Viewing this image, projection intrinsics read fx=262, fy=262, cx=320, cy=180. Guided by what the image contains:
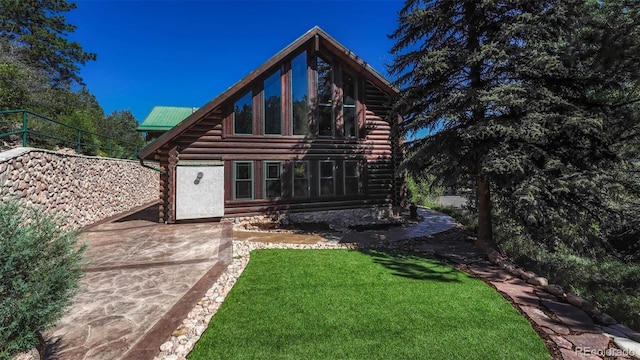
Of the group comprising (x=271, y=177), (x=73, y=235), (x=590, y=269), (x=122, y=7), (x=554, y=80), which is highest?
(x=122, y=7)

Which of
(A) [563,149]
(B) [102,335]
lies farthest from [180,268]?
(A) [563,149]

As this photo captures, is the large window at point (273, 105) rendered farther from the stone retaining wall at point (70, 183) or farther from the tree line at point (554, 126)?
the stone retaining wall at point (70, 183)

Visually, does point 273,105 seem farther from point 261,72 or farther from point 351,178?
point 351,178

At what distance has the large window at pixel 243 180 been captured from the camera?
10836 mm

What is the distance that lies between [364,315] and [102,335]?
349cm

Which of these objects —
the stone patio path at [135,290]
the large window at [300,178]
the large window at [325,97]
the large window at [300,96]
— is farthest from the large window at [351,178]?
the stone patio path at [135,290]

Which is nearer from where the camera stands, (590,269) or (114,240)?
(590,269)

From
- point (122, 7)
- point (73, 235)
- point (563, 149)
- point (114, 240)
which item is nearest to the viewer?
point (73, 235)

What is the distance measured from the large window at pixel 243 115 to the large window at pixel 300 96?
6.02 ft

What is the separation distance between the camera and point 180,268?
5.59 meters

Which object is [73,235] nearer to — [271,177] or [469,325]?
[469,325]

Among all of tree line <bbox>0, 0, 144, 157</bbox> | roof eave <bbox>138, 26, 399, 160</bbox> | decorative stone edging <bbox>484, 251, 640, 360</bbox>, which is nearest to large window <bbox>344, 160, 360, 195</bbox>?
roof eave <bbox>138, 26, 399, 160</bbox>

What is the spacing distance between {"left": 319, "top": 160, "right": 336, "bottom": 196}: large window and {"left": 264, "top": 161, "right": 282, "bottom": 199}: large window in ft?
6.31

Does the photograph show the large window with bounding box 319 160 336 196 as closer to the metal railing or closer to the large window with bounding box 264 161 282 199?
the large window with bounding box 264 161 282 199
